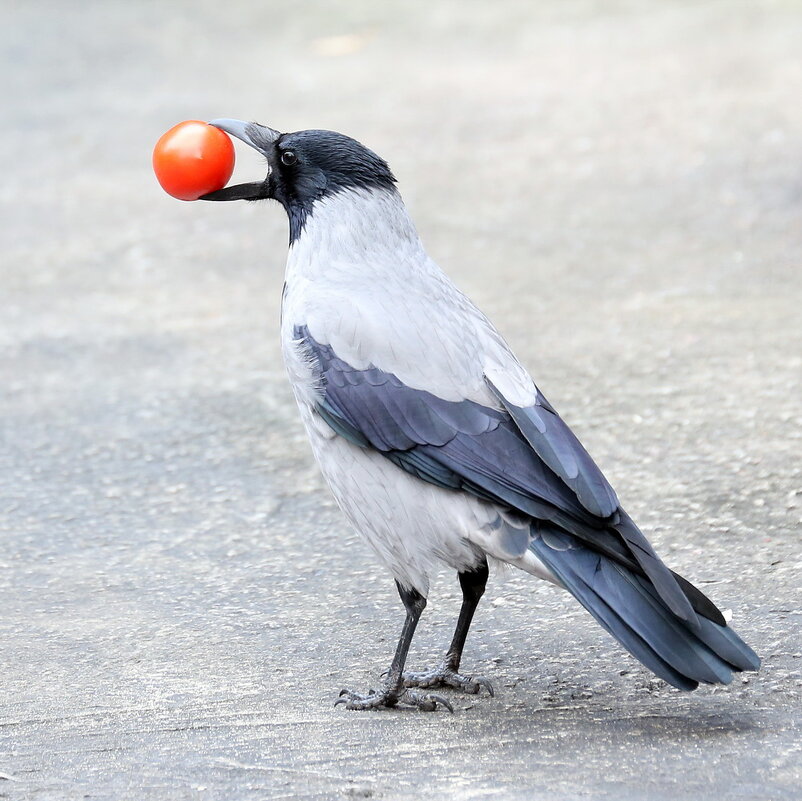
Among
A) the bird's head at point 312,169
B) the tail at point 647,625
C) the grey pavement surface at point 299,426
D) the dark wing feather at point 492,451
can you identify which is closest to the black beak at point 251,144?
the bird's head at point 312,169

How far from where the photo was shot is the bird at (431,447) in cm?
306

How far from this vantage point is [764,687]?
10.7 feet

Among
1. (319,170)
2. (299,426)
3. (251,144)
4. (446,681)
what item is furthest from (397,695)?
(299,426)

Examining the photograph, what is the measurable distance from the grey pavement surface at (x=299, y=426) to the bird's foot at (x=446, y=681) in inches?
1.8

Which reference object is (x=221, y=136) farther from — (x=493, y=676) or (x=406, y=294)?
(x=493, y=676)

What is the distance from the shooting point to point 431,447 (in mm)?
3229

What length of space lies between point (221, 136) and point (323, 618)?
145 centimetres

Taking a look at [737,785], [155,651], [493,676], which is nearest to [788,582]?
[493,676]

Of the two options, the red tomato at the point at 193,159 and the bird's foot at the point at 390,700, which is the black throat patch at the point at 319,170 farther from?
the bird's foot at the point at 390,700

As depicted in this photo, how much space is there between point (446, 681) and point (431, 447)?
0.65 metres

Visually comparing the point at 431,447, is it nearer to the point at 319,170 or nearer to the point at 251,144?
the point at 319,170

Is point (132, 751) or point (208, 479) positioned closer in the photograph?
point (132, 751)

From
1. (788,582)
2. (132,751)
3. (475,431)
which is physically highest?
(475,431)

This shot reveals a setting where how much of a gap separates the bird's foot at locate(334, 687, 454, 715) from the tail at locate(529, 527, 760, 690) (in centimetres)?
51
